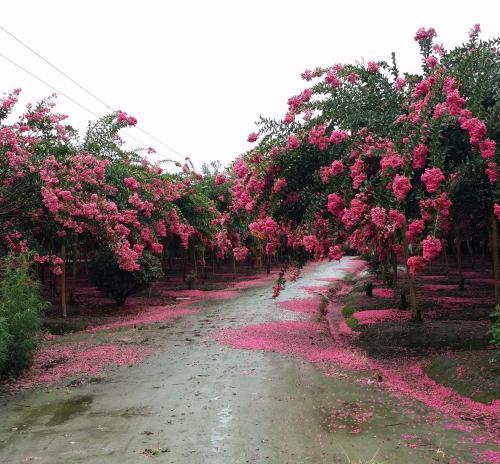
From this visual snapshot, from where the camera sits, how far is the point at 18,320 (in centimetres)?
739

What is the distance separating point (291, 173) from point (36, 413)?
572 cm

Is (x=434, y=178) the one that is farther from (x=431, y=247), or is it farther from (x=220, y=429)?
(x=220, y=429)

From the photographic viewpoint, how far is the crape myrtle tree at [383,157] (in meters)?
6.56

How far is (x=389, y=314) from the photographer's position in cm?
1233

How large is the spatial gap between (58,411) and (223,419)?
6.79 ft

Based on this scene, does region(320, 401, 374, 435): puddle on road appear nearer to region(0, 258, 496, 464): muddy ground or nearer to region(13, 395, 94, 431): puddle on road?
region(0, 258, 496, 464): muddy ground

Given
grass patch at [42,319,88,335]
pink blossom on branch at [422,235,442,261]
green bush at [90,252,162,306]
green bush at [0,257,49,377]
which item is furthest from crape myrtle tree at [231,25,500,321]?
green bush at [90,252,162,306]

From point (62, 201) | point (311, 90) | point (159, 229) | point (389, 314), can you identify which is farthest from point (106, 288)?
point (311, 90)

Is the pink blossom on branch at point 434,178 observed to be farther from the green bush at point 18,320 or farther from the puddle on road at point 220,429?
the green bush at point 18,320

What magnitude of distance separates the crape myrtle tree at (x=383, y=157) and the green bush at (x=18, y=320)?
404 centimetres

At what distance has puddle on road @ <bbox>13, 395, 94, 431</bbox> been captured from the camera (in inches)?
228

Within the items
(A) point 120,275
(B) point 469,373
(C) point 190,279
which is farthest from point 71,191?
(C) point 190,279

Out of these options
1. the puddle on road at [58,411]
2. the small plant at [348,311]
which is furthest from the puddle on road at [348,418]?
the small plant at [348,311]

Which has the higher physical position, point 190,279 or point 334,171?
point 334,171
